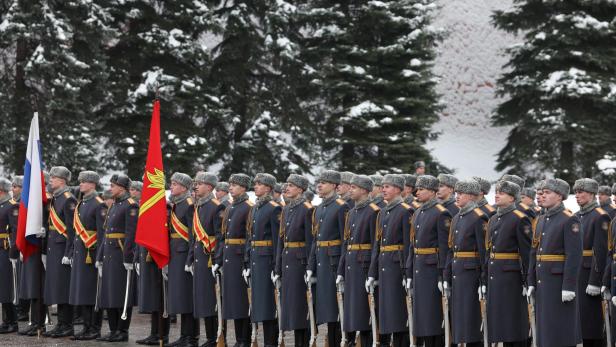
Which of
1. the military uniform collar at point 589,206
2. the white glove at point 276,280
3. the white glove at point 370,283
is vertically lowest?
the white glove at point 370,283

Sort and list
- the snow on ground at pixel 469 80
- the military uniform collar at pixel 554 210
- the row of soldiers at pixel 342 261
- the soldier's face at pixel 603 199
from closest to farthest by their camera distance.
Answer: the military uniform collar at pixel 554 210, the row of soldiers at pixel 342 261, the soldier's face at pixel 603 199, the snow on ground at pixel 469 80

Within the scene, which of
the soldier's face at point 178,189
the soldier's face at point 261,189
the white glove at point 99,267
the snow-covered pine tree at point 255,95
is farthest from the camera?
the snow-covered pine tree at point 255,95

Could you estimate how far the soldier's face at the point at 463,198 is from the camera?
11531 millimetres

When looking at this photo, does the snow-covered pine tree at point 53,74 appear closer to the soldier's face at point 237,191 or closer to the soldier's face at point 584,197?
the soldier's face at point 237,191

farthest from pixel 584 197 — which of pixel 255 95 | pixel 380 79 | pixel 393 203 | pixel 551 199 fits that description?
pixel 255 95

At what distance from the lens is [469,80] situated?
182 ft

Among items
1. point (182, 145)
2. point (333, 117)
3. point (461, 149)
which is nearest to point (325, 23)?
point (333, 117)

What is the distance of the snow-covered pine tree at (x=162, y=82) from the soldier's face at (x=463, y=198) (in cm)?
1940

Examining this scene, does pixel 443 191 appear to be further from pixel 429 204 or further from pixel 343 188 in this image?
pixel 343 188

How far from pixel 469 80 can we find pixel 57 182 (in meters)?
41.9

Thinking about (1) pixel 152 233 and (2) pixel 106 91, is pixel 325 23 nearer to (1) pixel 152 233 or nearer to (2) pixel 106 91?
(2) pixel 106 91

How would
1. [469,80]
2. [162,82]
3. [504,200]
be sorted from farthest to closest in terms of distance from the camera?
[469,80], [162,82], [504,200]

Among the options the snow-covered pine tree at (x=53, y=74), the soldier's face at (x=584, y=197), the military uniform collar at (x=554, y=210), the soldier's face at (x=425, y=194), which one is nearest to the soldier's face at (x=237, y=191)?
the soldier's face at (x=425, y=194)

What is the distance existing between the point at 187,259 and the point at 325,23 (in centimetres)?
1818
